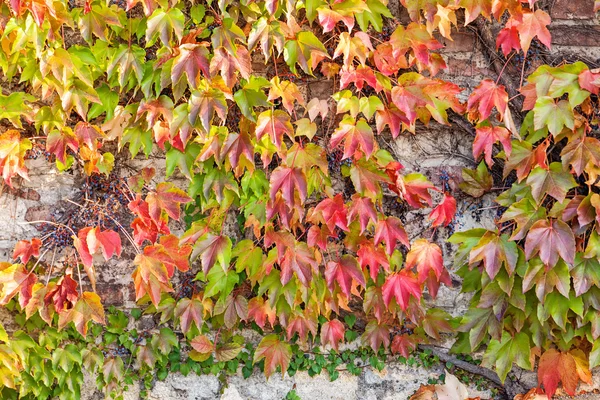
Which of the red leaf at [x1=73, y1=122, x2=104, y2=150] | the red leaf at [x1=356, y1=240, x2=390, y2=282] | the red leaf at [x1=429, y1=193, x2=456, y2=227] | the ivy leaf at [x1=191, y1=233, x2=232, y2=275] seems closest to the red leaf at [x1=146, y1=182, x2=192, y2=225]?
the ivy leaf at [x1=191, y1=233, x2=232, y2=275]

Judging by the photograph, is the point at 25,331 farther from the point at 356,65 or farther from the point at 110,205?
the point at 356,65

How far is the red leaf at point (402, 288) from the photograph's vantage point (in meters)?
2.35

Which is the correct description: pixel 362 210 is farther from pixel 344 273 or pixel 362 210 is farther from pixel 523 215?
pixel 523 215

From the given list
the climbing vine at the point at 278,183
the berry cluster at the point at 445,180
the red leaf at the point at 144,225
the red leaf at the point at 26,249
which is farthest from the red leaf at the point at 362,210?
the red leaf at the point at 26,249

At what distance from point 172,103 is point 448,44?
42.2 inches

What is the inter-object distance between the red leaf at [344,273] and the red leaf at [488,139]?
591 millimetres

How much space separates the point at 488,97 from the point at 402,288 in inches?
29.5

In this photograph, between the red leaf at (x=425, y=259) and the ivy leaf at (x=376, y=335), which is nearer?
the red leaf at (x=425, y=259)

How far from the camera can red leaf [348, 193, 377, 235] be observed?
2267mm

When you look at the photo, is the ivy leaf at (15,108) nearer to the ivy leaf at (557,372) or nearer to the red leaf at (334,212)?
the red leaf at (334,212)

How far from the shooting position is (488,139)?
230 centimetres

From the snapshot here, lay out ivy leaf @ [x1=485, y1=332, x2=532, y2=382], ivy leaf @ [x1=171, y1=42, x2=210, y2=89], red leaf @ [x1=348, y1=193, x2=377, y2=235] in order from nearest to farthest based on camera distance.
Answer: ivy leaf @ [x1=171, y1=42, x2=210, y2=89]
red leaf @ [x1=348, y1=193, x2=377, y2=235]
ivy leaf @ [x1=485, y1=332, x2=532, y2=382]

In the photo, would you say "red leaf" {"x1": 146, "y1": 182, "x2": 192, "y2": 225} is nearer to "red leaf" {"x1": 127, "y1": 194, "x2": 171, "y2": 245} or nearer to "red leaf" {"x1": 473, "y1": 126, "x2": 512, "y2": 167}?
"red leaf" {"x1": 127, "y1": 194, "x2": 171, "y2": 245}

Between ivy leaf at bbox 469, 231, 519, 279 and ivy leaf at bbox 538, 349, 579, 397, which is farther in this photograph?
ivy leaf at bbox 538, 349, 579, 397
